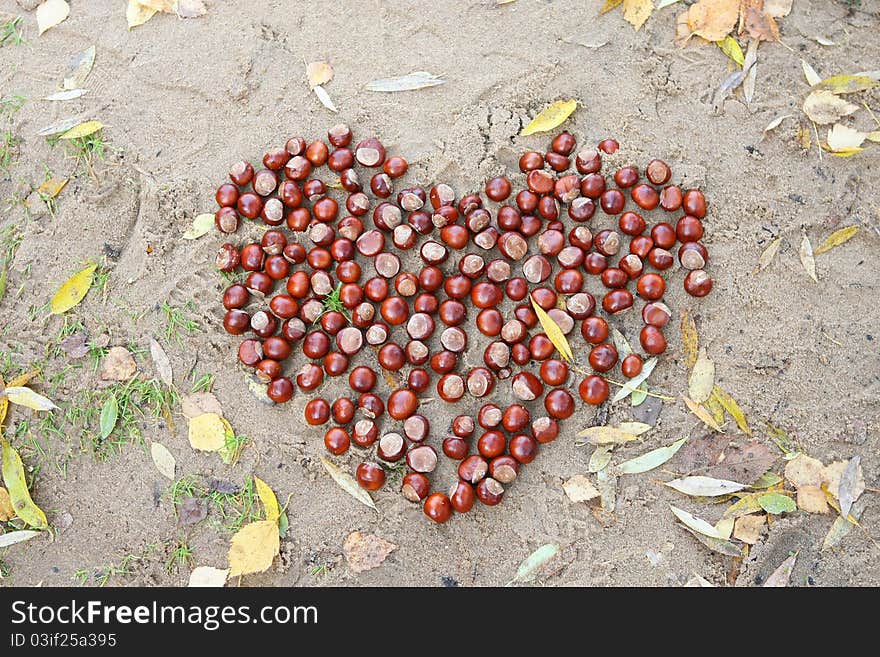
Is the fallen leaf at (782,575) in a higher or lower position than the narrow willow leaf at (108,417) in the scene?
lower

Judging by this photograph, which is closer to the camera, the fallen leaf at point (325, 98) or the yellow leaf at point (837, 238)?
the yellow leaf at point (837, 238)

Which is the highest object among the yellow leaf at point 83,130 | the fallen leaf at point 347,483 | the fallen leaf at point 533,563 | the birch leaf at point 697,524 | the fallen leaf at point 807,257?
the yellow leaf at point 83,130

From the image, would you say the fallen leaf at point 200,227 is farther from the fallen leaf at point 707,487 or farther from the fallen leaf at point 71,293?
the fallen leaf at point 707,487

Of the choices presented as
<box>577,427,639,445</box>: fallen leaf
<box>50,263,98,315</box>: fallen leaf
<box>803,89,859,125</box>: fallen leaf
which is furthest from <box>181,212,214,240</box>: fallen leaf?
<box>803,89,859,125</box>: fallen leaf

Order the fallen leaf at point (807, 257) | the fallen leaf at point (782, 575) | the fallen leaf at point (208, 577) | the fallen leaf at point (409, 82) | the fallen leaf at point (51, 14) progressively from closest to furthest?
the fallen leaf at point (782, 575), the fallen leaf at point (208, 577), the fallen leaf at point (807, 257), the fallen leaf at point (409, 82), the fallen leaf at point (51, 14)

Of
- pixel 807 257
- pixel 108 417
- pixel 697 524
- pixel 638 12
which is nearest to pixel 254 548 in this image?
pixel 108 417

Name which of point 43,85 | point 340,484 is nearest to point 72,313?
point 43,85

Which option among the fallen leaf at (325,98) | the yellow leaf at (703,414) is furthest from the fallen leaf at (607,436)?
the fallen leaf at (325,98)

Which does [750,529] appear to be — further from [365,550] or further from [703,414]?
[365,550]

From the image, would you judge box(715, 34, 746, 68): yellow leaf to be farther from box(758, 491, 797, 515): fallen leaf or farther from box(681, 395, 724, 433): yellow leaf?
box(758, 491, 797, 515): fallen leaf
